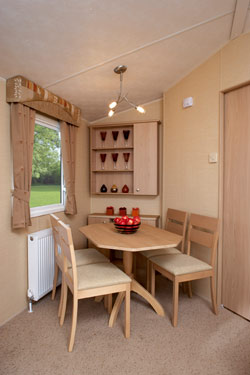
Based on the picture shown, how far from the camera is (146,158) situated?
3.28m

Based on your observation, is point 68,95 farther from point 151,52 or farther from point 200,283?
point 200,283

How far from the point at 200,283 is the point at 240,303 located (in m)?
0.46

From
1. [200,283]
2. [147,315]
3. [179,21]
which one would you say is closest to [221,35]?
[179,21]

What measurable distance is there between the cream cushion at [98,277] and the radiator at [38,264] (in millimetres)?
462

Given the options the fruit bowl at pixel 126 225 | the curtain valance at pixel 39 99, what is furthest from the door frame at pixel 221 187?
the curtain valance at pixel 39 99

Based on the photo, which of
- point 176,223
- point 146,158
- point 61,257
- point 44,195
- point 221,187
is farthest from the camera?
point 146,158

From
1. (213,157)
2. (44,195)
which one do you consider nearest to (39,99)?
(44,195)

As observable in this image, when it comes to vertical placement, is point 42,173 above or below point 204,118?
below

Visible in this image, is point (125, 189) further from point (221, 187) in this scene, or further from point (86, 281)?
point (86, 281)

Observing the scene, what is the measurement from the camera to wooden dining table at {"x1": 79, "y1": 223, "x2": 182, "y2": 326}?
1.91 metres

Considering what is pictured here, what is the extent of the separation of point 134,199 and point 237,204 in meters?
1.60

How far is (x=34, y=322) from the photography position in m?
2.11

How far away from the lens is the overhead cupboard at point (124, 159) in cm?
326

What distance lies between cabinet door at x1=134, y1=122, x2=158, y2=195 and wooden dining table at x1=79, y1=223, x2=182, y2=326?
2.75 feet
